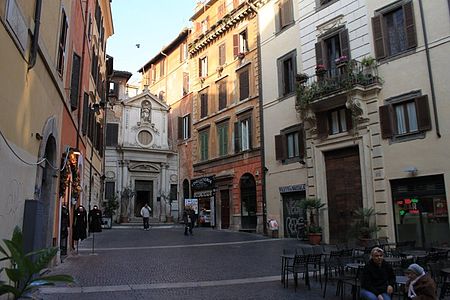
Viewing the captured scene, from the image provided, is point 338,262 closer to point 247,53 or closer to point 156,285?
point 156,285

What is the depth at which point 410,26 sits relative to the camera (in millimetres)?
14992

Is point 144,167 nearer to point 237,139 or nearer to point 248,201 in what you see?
point 237,139

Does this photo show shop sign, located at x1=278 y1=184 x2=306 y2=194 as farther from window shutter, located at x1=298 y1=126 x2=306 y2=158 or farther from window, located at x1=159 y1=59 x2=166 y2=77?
window, located at x1=159 y1=59 x2=166 y2=77

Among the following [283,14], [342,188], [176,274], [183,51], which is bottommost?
[176,274]

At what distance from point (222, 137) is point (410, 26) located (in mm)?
14295

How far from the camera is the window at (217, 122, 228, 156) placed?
86.6 feet

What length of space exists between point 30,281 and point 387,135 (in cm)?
1402

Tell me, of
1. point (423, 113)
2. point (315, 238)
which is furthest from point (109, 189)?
point (423, 113)

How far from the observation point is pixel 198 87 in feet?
100

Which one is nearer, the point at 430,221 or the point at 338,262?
the point at 338,262

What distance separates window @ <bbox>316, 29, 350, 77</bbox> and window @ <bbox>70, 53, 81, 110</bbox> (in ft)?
34.2

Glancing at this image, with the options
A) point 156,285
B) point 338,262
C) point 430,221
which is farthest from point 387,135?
point 156,285

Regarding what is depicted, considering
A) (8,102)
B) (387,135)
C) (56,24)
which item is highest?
(56,24)

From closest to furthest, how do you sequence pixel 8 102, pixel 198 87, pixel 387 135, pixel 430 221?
pixel 8 102 < pixel 430 221 < pixel 387 135 < pixel 198 87
